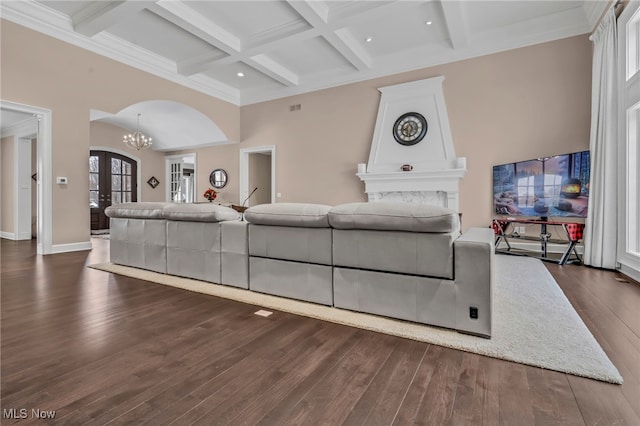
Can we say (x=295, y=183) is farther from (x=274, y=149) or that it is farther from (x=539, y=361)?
(x=539, y=361)

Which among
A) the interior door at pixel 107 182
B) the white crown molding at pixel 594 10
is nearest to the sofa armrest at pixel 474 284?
the white crown molding at pixel 594 10

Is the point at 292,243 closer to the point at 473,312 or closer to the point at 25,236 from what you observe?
the point at 473,312

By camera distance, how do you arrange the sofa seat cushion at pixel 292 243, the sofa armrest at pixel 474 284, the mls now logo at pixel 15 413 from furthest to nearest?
the sofa seat cushion at pixel 292 243 < the sofa armrest at pixel 474 284 < the mls now logo at pixel 15 413

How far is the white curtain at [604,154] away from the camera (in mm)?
3742

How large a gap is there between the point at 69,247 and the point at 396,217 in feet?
17.8

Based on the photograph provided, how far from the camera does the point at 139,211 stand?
3346 mm

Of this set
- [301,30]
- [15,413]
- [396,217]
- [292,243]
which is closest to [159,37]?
[301,30]

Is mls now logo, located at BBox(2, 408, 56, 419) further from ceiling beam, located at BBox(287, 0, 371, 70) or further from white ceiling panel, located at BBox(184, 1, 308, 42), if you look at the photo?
white ceiling panel, located at BBox(184, 1, 308, 42)

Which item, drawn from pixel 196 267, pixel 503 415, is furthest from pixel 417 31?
pixel 503 415

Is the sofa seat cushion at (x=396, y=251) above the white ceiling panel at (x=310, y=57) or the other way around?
the other way around

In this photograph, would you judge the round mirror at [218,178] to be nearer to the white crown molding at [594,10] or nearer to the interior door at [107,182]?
the interior door at [107,182]

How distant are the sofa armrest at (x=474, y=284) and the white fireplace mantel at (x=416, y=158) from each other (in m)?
3.83

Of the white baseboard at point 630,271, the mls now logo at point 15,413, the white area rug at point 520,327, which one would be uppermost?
the white baseboard at point 630,271

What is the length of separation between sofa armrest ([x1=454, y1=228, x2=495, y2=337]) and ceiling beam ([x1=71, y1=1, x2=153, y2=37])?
16.2 feet
